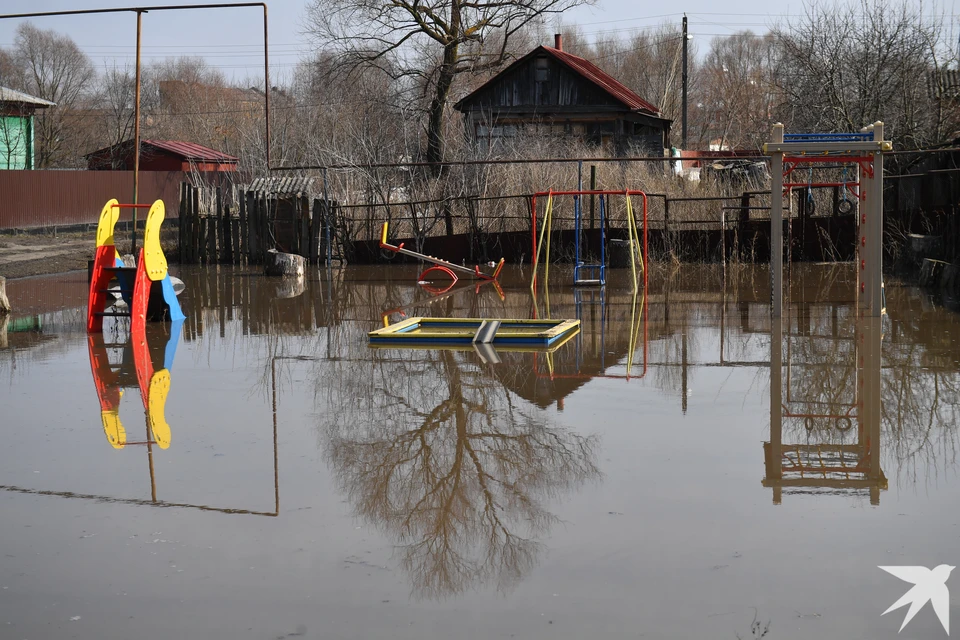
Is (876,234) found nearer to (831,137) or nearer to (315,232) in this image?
(831,137)

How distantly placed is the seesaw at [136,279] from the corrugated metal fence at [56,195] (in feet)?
64.0

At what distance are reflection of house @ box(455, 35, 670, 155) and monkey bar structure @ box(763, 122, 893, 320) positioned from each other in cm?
2315

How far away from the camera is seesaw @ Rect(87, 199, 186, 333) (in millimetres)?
10516

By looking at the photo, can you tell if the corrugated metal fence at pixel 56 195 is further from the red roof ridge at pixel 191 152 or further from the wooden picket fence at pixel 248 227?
the wooden picket fence at pixel 248 227

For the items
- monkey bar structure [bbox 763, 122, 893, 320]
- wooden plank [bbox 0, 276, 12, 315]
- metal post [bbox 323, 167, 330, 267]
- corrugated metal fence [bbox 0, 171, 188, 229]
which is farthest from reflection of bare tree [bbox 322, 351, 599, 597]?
corrugated metal fence [bbox 0, 171, 188, 229]

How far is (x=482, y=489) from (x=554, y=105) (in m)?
30.9

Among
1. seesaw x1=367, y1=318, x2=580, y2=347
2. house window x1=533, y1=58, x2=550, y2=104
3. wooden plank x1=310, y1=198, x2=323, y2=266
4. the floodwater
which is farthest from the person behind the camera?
house window x1=533, y1=58, x2=550, y2=104

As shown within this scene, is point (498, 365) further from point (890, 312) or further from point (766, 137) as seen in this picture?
point (766, 137)

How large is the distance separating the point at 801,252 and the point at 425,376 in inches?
478

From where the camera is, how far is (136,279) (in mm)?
10469

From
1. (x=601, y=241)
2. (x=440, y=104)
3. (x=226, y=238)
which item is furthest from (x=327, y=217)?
(x=440, y=104)

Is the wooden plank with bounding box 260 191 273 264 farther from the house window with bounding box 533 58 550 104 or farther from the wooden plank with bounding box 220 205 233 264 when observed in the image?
the house window with bounding box 533 58 550 104

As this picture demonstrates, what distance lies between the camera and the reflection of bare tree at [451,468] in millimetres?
4277

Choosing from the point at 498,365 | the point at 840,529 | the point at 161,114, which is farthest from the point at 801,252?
the point at 161,114
